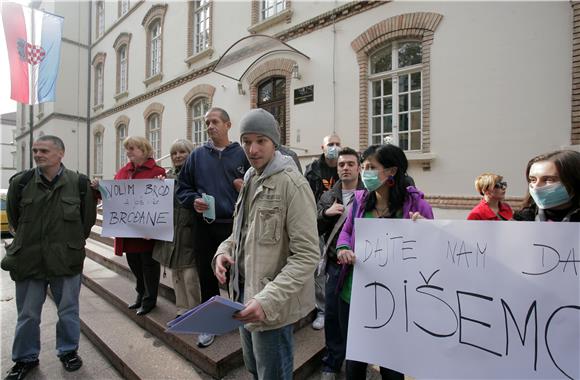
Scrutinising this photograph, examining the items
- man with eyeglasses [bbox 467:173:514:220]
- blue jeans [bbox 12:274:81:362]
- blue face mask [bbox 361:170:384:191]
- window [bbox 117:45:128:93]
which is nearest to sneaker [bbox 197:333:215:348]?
blue jeans [bbox 12:274:81:362]

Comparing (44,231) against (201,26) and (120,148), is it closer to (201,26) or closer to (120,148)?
(201,26)

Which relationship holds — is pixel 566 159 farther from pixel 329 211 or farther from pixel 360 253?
pixel 329 211

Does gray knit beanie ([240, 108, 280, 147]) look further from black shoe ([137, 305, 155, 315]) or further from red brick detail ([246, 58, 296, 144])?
red brick detail ([246, 58, 296, 144])

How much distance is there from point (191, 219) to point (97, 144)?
56.7ft

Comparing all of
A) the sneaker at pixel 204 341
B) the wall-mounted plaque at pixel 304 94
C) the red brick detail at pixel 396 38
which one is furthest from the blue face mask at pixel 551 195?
the wall-mounted plaque at pixel 304 94

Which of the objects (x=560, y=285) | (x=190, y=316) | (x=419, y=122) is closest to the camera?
(x=190, y=316)

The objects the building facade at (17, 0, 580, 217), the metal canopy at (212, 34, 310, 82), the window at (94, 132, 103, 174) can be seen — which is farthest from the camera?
the window at (94, 132, 103, 174)

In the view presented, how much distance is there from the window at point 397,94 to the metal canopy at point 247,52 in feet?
5.81

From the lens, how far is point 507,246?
1.33 meters

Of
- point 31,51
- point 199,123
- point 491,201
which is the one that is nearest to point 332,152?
point 491,201

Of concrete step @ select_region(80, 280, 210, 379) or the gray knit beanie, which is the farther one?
concrete step @ select_region(80, 280, 210, 379)

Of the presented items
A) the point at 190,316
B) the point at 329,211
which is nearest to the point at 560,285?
the point at 329,211

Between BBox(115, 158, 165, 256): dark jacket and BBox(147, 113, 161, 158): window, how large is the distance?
31.3 ft

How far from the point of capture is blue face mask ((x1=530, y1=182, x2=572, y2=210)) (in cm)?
141
